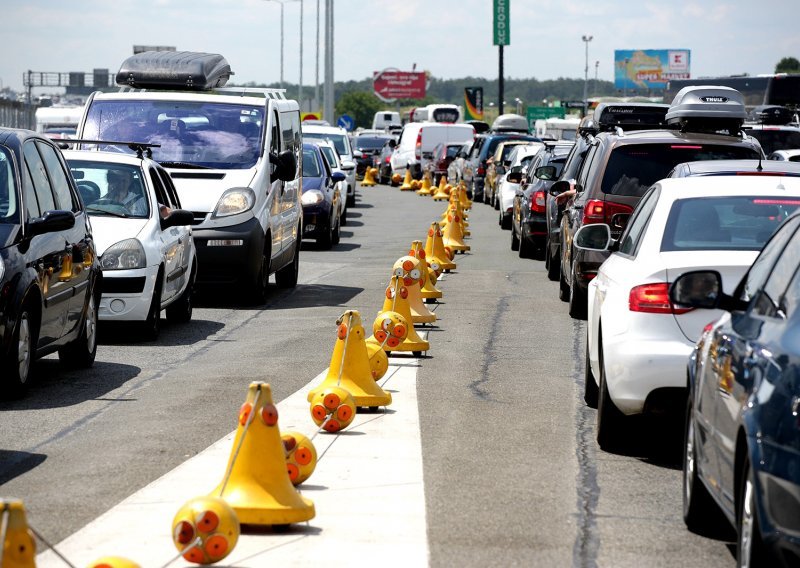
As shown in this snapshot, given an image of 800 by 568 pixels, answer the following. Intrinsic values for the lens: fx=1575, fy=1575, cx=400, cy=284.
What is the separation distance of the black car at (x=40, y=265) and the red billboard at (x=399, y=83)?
14355 centimetres

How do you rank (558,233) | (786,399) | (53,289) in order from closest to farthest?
1. (786,399)
2. (53,289)
3. (558,233)

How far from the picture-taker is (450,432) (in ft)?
29.0

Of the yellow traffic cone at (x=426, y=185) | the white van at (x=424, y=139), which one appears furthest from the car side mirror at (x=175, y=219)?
the white van at (x=424, y=139)

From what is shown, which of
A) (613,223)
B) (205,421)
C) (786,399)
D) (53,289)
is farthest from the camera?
(613,223)

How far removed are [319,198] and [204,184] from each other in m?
9.41

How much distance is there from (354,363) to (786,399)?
5.04 metres

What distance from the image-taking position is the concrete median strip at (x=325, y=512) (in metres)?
5.91

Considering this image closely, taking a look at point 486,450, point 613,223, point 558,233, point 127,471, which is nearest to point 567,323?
point 613,223

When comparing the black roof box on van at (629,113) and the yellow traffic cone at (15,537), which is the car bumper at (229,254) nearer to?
the black roof box on van at (629,113)

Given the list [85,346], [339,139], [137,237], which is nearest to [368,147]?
[339,139]

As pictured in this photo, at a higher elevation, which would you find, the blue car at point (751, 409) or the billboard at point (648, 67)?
the billboard at point (648, 67)

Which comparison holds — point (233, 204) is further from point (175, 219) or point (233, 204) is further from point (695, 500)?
point (695, 500)

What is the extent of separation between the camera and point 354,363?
942 cm

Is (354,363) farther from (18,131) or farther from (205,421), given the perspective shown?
(18,131)
